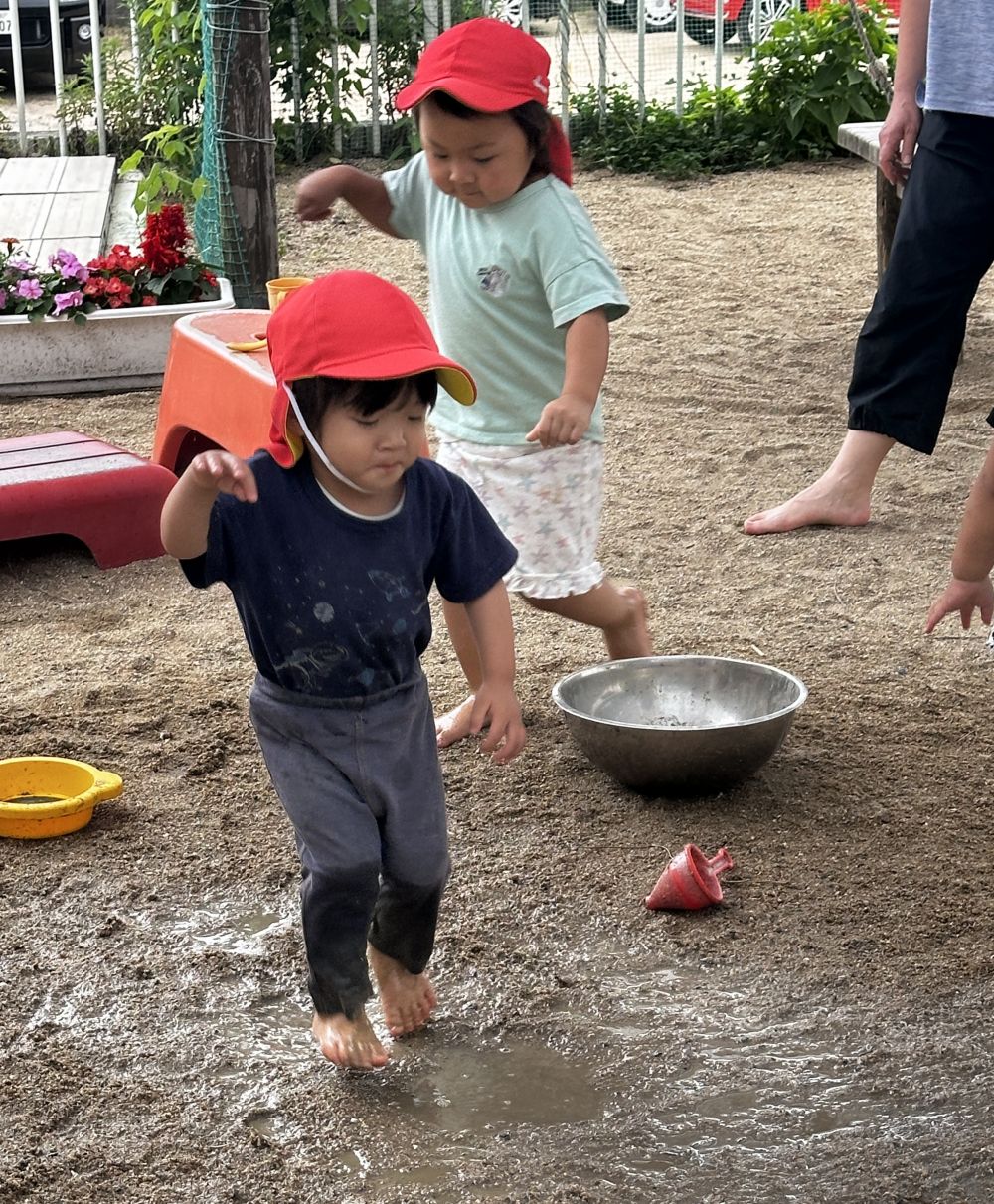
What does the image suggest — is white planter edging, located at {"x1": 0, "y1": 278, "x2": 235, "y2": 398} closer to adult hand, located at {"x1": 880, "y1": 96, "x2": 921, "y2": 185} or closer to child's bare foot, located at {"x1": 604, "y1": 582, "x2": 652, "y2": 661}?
adult hand, located at {"x1": 880, "y1": 96, "x2": 921, "y2": 185}

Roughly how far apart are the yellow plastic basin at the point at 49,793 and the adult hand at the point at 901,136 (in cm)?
267

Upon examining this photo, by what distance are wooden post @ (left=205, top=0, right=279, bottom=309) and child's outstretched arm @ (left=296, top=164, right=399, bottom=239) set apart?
125 inches

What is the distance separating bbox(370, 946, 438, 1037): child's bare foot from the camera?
237 centimetres

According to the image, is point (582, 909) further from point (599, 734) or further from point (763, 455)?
point (763, 455)

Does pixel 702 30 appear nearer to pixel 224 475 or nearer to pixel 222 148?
pixel 222 148

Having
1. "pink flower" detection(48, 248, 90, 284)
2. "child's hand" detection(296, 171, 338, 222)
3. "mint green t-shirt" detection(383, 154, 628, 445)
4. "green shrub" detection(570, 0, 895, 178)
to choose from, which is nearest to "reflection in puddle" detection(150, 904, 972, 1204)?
"mint green t-shirt" detection(383, 154, 628, 445)

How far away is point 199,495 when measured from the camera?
198 centimetres

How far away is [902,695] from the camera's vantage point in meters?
3.46

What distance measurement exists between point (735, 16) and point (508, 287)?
8570mm

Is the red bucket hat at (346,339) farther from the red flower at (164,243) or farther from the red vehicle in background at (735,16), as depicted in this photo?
the red vehicle in background at (735,16)

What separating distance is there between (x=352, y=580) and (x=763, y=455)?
124 inches

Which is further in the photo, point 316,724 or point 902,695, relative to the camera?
point 902,695

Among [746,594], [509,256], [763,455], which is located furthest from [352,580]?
[763,455]

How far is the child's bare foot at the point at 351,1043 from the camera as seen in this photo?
2268mm
